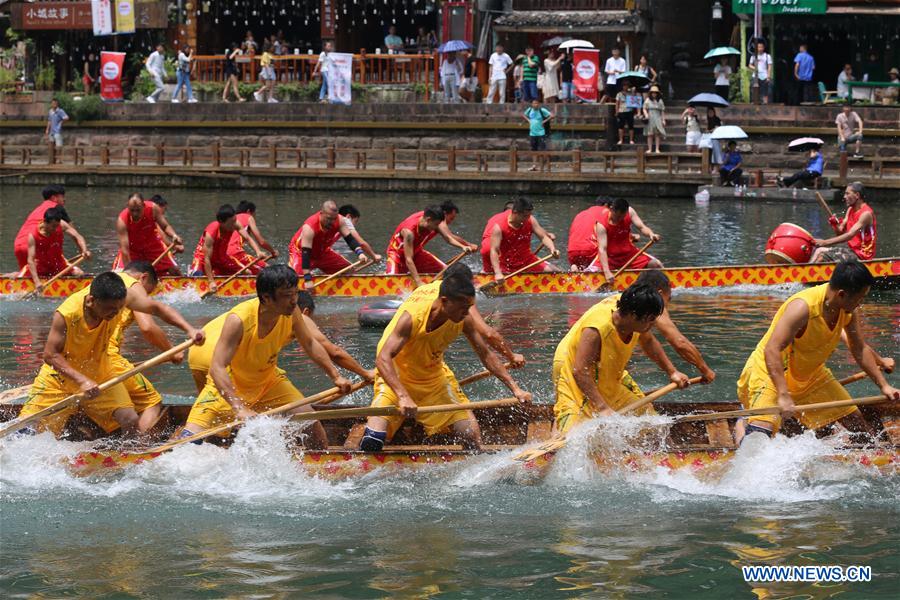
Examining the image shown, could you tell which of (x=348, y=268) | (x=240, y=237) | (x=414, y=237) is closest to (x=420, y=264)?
(x=414, y=237)

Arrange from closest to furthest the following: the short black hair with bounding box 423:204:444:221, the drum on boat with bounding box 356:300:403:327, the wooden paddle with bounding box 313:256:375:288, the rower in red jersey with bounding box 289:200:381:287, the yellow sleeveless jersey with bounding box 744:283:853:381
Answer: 1. the yellow sleeveless jersey with bounding box 744:283:853:381
2. the drum on boat with bounding box 356:300:403:327
3. the short black hair with bounding box 423:204:444:221
4. the rower in red jersey with bounding box 289:200:381:287
5. the wooden paddle with bounding box 313:256:375:288

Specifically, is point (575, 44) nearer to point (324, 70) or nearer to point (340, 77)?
point (340, 77)

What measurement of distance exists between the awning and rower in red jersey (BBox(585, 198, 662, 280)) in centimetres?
1969

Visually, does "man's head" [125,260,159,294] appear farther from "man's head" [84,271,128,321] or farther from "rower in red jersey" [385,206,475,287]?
"rower in red jersey" [385,206,475,287]

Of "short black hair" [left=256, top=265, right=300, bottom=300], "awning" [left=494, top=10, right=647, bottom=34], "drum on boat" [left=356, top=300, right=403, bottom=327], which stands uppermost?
"awning" [left=494, top=10, right=647, bottom=34]

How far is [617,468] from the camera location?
10602 millimetres

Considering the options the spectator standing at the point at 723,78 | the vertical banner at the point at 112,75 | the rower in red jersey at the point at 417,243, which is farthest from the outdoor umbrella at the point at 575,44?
the rower in red jersey at the point at 417,243

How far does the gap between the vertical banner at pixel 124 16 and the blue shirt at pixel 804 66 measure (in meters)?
19.5

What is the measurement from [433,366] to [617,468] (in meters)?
1.60

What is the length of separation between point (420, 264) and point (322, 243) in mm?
1393

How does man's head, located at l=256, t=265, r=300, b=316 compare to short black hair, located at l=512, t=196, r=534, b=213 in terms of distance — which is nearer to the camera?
man's head, located at l=256, t=265, r=300, b=316

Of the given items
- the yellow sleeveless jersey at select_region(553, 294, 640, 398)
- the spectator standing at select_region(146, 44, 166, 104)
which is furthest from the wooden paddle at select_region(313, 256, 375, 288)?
the spectator standing at select_region(146, 44, 166, 104)

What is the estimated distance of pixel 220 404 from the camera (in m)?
10.5

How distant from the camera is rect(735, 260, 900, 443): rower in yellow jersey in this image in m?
9.96
